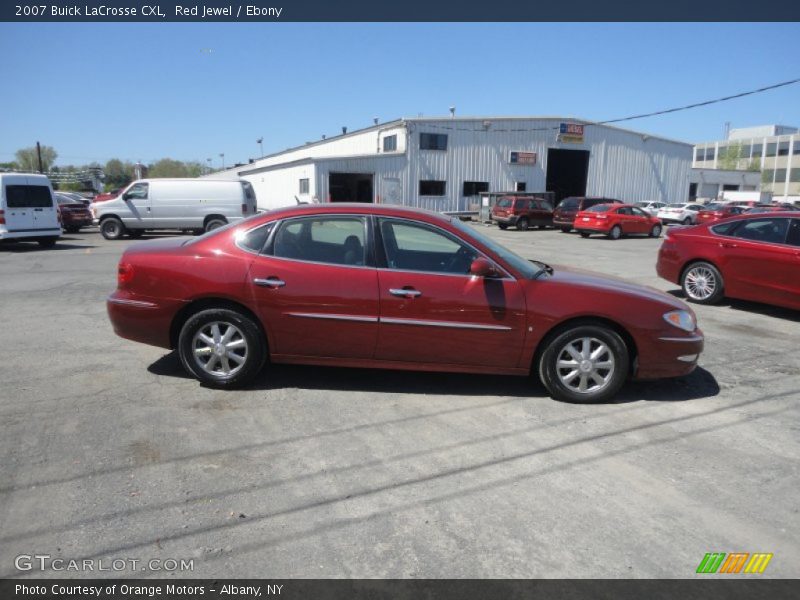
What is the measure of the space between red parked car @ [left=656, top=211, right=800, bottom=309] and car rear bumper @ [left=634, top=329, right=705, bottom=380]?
436 centimetres

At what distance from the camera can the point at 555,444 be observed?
386 cm

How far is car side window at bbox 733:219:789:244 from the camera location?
8.04 m

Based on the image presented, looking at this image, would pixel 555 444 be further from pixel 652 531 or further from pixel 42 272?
pixel 42 272

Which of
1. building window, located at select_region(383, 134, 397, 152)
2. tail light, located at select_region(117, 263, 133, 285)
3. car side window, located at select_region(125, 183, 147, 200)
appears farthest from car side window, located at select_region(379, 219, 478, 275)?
building window, located at select_region(383, 134, 397, 152)

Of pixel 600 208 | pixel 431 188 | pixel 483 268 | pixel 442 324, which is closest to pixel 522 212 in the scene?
pixel 600 208

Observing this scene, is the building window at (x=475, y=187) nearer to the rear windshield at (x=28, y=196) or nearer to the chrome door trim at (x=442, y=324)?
the rear windshield at (x=28, y=196)

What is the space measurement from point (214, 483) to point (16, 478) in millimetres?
1138

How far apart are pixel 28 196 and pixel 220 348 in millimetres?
14484

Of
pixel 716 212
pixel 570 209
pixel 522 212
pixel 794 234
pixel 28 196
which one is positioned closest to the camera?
pixel 794 234

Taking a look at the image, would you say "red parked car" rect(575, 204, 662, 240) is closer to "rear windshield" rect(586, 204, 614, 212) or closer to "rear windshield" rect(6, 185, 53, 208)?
"rear windshield" rect(586, 204, 614, 212)

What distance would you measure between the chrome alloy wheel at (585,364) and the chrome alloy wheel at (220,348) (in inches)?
103

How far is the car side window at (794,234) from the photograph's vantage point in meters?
7.84

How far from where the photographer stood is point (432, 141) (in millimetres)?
35031
